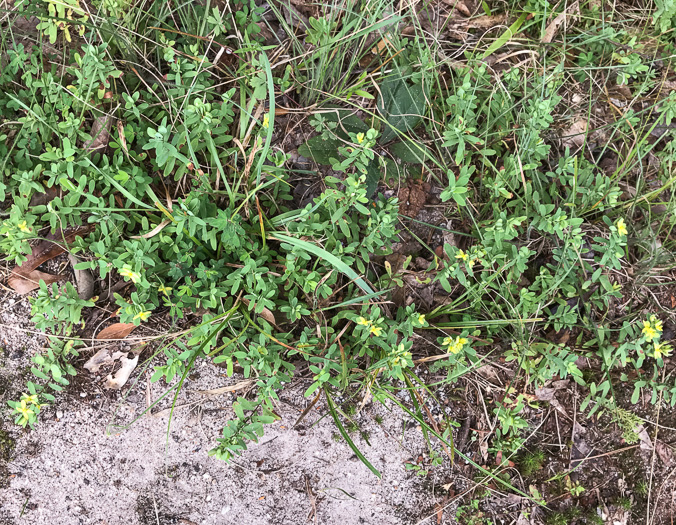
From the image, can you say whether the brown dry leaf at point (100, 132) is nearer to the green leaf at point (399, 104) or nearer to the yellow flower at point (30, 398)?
the yellow flower at point (30, 398)

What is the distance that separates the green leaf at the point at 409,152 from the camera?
2486mm

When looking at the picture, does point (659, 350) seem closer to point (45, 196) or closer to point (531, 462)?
point (531, 462)

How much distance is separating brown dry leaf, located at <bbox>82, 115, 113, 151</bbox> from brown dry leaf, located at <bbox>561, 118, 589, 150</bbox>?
2.57 metres

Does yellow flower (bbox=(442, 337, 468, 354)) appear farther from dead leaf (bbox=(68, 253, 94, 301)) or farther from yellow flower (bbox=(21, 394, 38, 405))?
yellow flower (bbox=(21, 394, 38, 405))

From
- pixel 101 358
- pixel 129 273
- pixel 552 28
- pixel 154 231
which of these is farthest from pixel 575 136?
pixel 101 358

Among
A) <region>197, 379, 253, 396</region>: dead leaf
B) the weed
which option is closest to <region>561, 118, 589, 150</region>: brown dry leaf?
the weed

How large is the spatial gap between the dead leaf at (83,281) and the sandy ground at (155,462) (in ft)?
1.09

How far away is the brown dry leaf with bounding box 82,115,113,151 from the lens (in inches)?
89.9

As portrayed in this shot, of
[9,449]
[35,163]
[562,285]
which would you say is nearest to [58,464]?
[9,449]

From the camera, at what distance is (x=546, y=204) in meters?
2.53

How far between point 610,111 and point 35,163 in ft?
10.8

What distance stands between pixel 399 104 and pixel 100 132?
1.59 metres

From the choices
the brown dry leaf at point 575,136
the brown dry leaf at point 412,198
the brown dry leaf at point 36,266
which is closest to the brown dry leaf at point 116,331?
the brown dry leaf at point 36,266

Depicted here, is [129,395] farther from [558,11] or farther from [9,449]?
[558,11]
